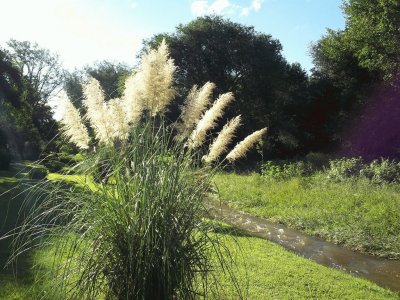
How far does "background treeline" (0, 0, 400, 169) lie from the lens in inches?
599

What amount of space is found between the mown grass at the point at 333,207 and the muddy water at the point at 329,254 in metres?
0.32

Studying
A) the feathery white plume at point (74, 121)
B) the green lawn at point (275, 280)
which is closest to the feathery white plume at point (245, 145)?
the green lawn at point (275, 280)

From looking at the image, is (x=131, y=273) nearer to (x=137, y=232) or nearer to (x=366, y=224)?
(x=137, y=232)

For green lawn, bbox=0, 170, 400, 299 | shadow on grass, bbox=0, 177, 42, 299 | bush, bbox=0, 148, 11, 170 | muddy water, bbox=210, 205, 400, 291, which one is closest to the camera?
shadow on grass, bbox=0, 177, 42, 299

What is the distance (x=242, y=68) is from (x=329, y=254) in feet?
54.9

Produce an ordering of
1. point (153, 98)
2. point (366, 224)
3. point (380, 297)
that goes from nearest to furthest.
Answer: point (153, 98) < point (380, 297) < point (366, 224)

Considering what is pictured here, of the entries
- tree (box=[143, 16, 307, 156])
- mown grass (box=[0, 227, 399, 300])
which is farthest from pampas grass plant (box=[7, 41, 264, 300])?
tree (box=[143, 16, 307, 156])

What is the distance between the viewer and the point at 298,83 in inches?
883

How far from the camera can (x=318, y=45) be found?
20.6 m

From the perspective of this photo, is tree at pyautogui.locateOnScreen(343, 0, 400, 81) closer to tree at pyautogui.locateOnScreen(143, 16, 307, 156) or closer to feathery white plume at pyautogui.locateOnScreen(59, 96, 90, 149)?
tree at pyautogui.locateOnScreen(143, 16, 307, 156)

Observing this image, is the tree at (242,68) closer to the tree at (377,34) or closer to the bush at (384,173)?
the tree at (377,34)

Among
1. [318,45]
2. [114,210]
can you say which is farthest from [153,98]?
[318,45]

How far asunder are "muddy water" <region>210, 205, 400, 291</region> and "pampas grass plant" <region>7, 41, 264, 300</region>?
211 centimetres

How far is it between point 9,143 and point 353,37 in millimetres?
15828
